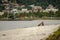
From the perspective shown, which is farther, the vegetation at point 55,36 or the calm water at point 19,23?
the calm water at point 19,23

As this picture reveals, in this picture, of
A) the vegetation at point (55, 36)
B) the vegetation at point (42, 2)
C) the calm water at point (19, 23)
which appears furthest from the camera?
the vegetation at point (42, 2)

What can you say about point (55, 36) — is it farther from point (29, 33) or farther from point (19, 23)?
Answer: point (19, 23)

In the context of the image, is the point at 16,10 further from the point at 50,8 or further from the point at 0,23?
the point at 50,8

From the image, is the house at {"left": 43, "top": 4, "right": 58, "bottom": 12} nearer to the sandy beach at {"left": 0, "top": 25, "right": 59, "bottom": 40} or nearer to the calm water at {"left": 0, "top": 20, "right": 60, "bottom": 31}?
the calm water at {"left": 0, "top": 20, "right": 60, "bottom": 31}

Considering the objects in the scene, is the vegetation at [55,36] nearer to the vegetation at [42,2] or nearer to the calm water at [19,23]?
the calm water at [19,23]

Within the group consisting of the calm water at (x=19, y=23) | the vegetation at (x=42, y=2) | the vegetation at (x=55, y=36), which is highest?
the vegetation at (x=42, y=2)

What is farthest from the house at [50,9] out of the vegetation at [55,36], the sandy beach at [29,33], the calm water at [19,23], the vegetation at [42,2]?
the vegetation at [55,36]

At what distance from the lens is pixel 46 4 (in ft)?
13.3

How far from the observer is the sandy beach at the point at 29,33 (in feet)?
11.7

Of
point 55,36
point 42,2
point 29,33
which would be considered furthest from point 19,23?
point 55,36

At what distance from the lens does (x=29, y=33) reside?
3.66 metres

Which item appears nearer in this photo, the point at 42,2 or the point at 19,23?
the point at 19,23

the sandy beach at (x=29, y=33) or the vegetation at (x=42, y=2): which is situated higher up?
the vegetation at (x=42, y=2)

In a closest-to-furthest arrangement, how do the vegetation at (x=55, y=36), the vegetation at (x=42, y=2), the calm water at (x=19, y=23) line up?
the vegetation at (x=55, y=36)
the calm water at (x=19, y=23)
the vegetation at (x=42, y=2)
